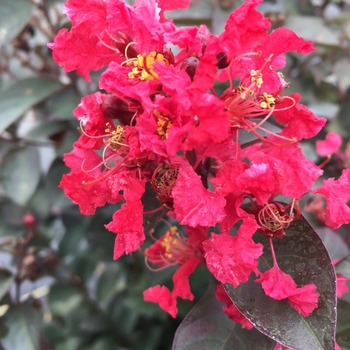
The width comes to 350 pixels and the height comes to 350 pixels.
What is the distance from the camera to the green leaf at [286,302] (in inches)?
20.2

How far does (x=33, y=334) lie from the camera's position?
43.4 inches

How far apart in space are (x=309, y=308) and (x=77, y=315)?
1.06 meters

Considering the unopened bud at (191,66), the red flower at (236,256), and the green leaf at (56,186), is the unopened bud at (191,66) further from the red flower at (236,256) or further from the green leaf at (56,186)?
the green leaf at (56,186)

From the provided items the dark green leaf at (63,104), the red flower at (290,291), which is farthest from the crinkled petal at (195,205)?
the dark green leaf at (63,104)

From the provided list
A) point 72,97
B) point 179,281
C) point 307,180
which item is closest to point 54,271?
point 72,97

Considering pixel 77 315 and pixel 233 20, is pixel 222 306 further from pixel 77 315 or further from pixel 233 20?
pixel 77 315

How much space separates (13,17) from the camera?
1090 millimetres

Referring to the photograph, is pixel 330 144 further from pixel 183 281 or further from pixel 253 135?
pixel 183 281

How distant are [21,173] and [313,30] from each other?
964 mm

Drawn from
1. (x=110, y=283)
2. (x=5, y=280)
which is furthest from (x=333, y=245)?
(x=5, y=280)

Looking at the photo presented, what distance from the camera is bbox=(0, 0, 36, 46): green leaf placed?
3.48 feet

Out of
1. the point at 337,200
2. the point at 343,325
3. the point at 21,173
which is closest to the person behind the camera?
the point at 337,200

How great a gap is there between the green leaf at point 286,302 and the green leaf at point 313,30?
71cm

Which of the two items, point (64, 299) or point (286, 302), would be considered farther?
point (64, 299)
